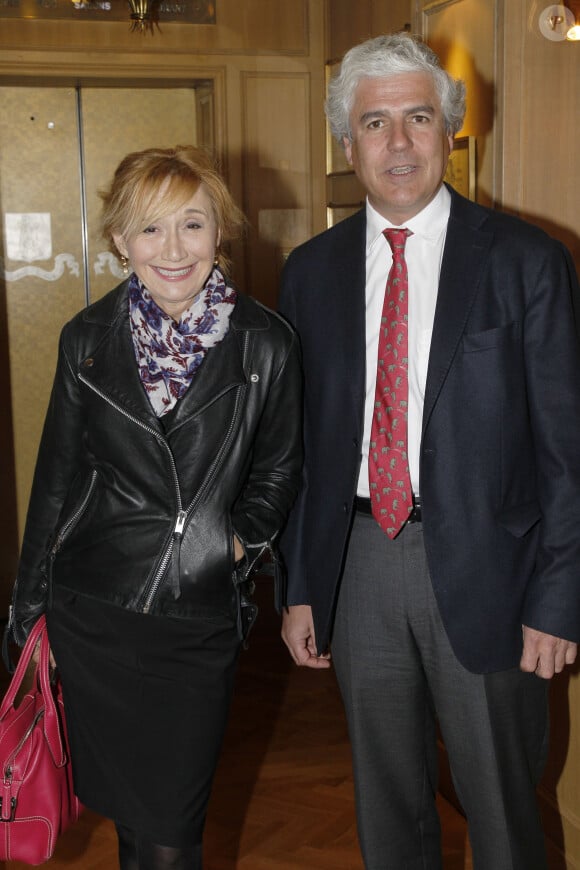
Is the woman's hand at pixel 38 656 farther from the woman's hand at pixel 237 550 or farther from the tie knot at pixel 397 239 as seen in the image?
the tie knot at pixel 397 239

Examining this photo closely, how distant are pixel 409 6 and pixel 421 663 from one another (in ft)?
10.0

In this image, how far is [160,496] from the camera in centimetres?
224

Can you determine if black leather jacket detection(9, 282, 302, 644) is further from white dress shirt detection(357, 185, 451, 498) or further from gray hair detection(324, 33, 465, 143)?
gray hair detection(324, 33, 465, 143)

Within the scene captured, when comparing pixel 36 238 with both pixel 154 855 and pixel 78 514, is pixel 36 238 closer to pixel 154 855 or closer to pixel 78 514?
pixel 78 514

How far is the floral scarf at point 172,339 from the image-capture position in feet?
7.41

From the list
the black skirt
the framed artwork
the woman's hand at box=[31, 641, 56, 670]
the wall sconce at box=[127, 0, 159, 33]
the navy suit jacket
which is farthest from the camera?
the wall sconce at box=[127, 0, 159, 33]

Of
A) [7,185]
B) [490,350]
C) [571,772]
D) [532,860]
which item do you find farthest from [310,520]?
[7,185]

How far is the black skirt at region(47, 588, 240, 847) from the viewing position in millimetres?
2285

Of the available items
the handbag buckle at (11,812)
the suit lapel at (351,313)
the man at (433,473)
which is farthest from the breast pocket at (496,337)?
the handbag buckle at (11,812)

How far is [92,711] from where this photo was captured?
2348mm

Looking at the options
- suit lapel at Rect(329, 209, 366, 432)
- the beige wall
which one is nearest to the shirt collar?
suit lapel at Rect(329, 209, 366, 432)

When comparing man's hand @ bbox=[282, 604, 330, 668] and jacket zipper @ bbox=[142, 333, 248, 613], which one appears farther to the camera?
man's hand @ bbox=[282, 604, 330, 668]

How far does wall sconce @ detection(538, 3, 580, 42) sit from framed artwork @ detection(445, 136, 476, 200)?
1.24 feet

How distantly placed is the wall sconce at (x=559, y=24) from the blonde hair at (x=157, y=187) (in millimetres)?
1266
